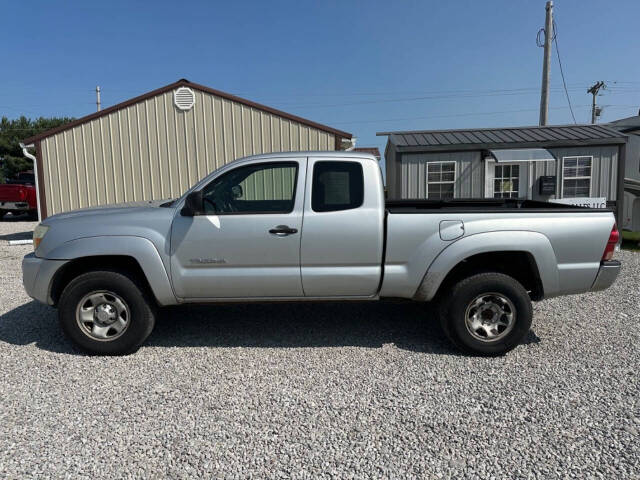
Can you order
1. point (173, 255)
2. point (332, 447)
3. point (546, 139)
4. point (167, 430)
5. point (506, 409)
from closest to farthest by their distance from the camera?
point (332, 447), point (167, 430), point (506, 409), point (173, 255), point (546, 139)

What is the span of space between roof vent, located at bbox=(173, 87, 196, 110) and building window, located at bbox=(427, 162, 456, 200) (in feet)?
21.2

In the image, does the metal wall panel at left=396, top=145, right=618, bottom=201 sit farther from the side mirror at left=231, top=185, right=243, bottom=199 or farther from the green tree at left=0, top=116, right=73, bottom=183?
the green tree at left=0, top=116, right=73, bottom=183

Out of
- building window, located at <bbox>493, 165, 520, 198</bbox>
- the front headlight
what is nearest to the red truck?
the front headlight

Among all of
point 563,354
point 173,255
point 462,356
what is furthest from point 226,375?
point 563,354

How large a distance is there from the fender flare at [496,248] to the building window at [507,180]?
8.85m

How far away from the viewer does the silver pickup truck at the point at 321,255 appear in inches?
149

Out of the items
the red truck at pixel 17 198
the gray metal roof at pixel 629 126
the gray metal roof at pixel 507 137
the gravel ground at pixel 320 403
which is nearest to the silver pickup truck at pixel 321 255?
the gravel ground at pixel 320 403

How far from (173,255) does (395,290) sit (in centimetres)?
201

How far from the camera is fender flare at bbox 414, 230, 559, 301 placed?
3.74 meters

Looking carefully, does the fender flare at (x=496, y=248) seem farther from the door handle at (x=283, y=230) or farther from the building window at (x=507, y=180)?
the building window at (x=507, y=180)

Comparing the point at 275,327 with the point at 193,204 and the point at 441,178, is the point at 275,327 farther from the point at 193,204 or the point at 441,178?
the point at 441,178

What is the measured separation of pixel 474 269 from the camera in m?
3.98

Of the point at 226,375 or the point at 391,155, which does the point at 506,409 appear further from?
the point at 391,155

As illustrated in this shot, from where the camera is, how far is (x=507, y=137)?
38.7ft
